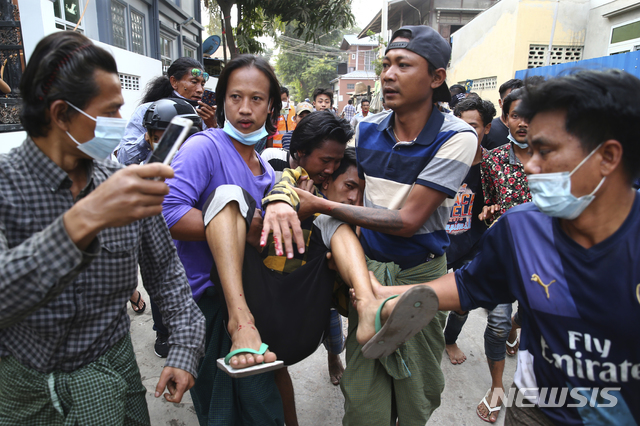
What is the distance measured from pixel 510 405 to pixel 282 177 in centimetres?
137

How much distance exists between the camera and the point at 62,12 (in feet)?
17.9

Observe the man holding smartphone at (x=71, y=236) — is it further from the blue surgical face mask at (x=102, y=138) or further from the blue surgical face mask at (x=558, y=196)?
the blue surgical face mask at (x=558, y=196)

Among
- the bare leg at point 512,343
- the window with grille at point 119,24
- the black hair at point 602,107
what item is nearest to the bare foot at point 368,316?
the black hair at point 602,107

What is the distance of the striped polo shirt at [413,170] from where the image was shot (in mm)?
1802

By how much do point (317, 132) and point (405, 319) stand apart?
123 centimetres

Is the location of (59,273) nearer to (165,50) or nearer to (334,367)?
(334,367)

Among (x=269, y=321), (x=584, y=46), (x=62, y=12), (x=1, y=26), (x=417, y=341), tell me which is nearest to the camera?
(x=269, y=321)

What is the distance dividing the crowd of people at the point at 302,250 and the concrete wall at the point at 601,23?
9499 mm

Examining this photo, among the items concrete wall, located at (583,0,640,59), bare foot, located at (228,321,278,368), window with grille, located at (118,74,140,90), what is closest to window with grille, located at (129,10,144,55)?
window with grille, located at (118,74,140,90)

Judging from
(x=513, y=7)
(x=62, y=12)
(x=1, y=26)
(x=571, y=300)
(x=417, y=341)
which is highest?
(x=513, y=7)

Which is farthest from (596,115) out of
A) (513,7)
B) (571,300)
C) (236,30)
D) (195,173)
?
(513,7)

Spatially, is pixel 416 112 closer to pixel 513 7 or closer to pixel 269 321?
pixel 269 321

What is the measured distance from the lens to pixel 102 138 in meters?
1.14

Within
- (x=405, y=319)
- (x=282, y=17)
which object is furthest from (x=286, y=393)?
(x=282, y=17)
